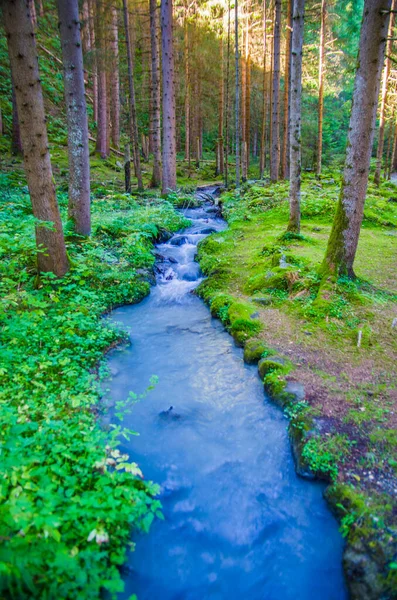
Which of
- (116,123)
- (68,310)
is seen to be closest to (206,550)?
(68,310)

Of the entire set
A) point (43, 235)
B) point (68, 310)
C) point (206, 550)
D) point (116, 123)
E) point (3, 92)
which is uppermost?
point (3, 92)

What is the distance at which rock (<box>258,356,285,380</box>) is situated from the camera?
5.55 meters

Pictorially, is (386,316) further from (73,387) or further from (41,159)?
(41,159)

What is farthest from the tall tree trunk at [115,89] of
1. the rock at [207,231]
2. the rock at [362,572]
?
the rock at [362,572]

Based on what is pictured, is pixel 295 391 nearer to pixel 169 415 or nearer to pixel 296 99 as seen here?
pixel 169 415

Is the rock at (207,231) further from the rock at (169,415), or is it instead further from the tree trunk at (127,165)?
the rock at (169,415)

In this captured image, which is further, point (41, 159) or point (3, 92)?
point (3, 92)

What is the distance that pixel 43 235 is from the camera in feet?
21.4

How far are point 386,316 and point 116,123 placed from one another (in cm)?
2411

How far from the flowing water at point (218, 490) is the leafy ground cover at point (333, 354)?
280mm

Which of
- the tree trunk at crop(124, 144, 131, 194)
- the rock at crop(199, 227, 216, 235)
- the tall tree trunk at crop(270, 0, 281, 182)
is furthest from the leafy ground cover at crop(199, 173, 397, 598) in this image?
the tall tree trunk at crop(270, 0, 281, 182)

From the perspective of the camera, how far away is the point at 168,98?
15.3m

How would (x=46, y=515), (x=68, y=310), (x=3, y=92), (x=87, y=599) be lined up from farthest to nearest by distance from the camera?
(x=3, y=92), (x=68, y=310), (x=46, y=515), (x=87, y=599)

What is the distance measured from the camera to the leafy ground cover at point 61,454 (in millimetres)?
2392
